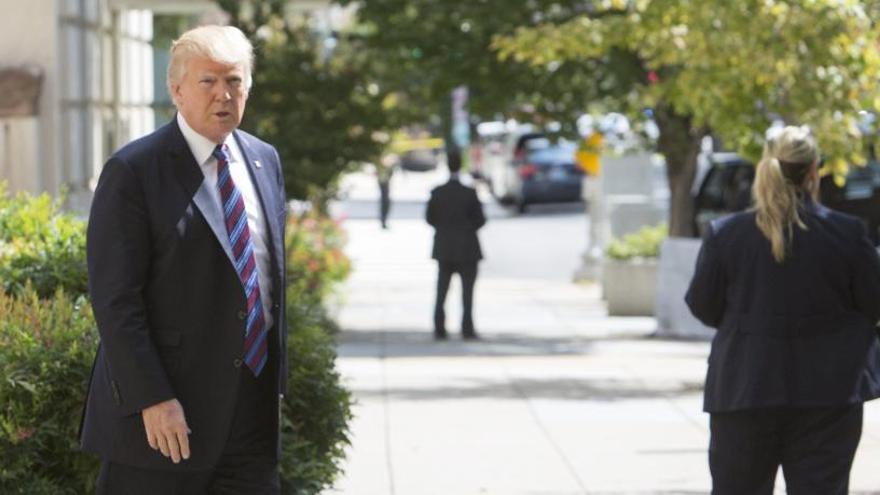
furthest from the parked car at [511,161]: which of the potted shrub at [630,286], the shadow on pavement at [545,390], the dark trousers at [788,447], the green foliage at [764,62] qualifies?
the dark trousers at [788,447]

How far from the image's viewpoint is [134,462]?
485 centimetres

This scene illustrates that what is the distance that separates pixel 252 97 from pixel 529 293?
7604 millimetres

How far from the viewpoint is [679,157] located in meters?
19.4

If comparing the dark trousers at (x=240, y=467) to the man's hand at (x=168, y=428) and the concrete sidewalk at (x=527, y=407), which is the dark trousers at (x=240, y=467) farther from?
the concrete sidewalk at (x=527, y=407)

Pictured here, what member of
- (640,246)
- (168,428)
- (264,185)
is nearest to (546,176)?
(640,246)

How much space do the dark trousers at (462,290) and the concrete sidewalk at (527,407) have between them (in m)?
0.24

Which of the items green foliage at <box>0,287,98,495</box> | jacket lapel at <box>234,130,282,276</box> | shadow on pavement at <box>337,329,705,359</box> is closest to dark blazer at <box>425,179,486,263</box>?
shadow on pavement at <box>337,329,705,359</box>

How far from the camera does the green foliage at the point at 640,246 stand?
859 inches

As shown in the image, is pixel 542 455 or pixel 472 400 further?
pixel 472 400

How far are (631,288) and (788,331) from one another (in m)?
15.3

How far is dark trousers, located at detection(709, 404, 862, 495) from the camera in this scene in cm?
604

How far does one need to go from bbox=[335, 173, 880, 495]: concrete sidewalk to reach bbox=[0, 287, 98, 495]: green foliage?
4.39 feet

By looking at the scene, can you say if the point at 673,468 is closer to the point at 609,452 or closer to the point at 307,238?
the point at 609,452

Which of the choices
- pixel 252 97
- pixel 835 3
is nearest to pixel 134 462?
pixel 835 3
